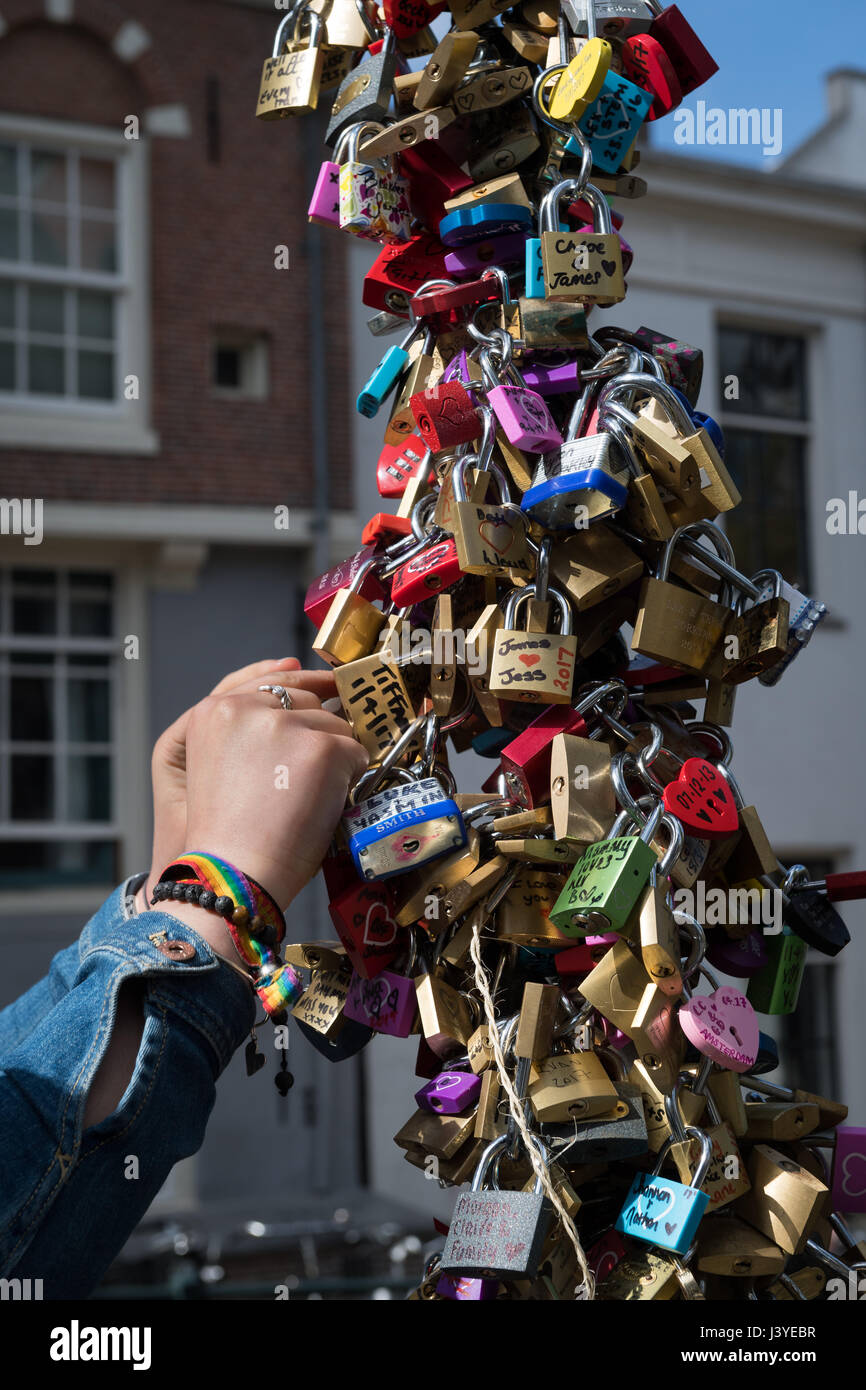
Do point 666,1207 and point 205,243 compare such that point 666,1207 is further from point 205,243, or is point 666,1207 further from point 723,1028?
point 205,243

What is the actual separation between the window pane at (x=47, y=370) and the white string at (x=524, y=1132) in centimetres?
739

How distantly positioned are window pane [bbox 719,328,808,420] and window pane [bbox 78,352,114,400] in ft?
13.6

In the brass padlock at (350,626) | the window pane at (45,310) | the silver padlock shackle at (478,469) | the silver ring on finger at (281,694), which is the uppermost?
the window pane at (45,310)

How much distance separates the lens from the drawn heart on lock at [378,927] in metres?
0.90

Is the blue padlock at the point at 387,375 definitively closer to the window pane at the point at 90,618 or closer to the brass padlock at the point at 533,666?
the brass padlock at the point at 533,666

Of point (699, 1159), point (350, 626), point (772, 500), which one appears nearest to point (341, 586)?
point (350, 626)

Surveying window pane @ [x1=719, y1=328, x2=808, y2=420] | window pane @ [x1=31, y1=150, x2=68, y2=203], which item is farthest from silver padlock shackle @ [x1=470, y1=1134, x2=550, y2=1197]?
window pane @ [x1=719, y1=328, x2=808, y2=420]

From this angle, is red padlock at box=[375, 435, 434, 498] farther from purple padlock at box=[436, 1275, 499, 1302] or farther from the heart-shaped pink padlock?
purple padlock at box=[436, 1275, 499, 1302]

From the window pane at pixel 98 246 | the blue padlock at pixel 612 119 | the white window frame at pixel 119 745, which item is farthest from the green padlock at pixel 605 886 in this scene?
the window pane at pixel 98 246

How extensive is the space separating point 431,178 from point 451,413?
237 millimetres

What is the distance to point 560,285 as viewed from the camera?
0.89 meters

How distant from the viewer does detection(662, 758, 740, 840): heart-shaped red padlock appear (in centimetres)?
84

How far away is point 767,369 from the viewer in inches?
362
